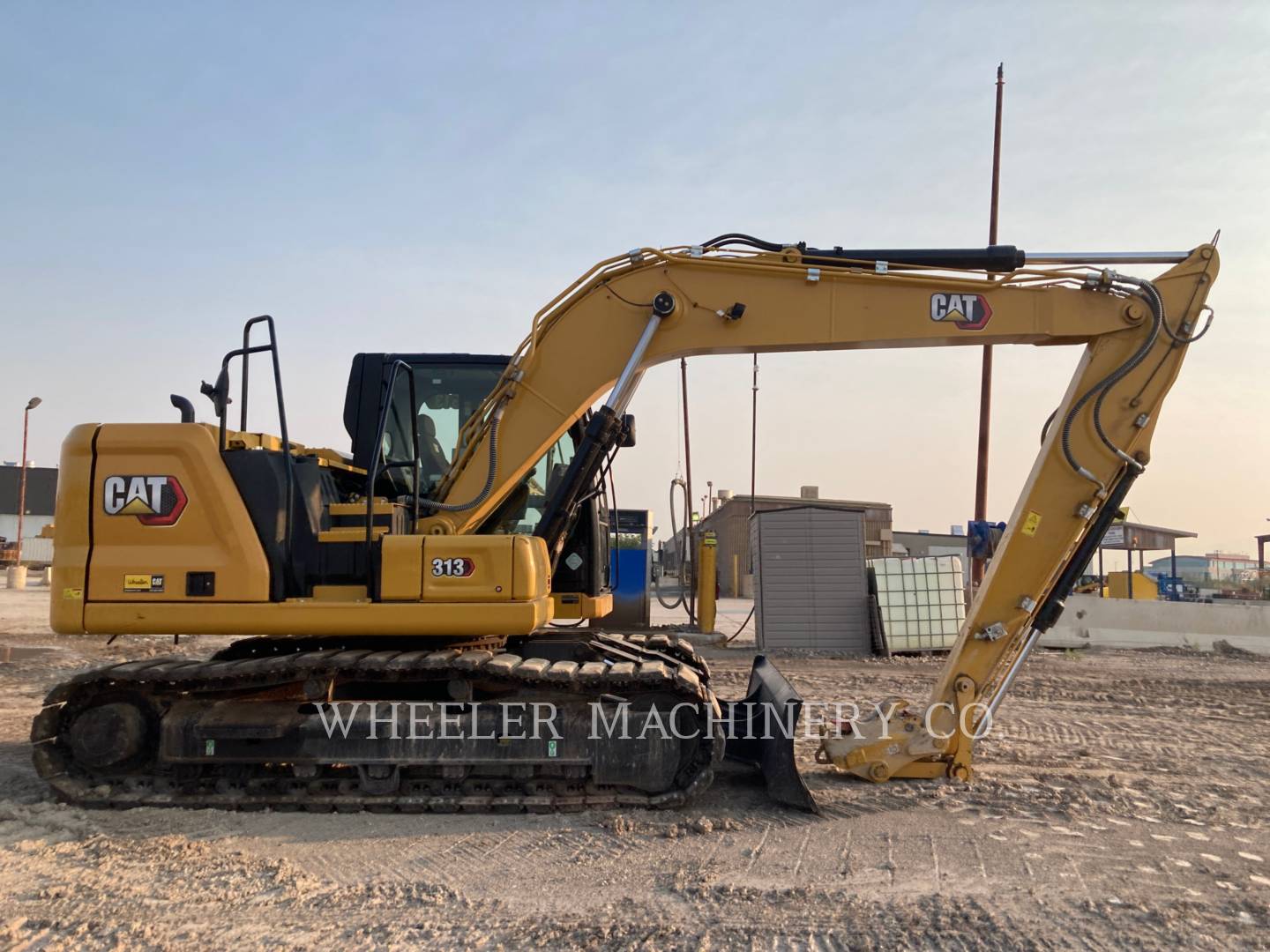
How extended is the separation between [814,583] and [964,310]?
10243 mm

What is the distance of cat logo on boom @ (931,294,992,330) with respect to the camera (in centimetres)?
632

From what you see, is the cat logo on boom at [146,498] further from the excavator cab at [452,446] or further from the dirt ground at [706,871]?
the dirt ground at [706,871]

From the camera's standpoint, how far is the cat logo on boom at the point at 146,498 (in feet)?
19.3

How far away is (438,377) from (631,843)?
11.7 ft

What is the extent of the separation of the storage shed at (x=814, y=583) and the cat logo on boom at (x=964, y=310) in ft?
32.1

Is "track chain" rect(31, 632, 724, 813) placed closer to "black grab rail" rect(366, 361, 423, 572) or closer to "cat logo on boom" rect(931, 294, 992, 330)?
"black grab rail" rect(366, 361, 423, 572)

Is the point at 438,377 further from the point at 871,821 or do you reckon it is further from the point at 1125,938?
the point at 1125,938

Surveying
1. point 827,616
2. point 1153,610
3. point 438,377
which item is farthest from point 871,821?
point 1153,610

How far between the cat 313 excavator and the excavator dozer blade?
0.04 metres

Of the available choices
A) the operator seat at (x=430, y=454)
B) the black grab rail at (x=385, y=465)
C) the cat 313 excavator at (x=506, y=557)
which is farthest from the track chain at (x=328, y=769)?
the operator seat at (x=430, y=454)

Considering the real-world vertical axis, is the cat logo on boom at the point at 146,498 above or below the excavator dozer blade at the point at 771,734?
above

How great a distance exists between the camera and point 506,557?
19.2 ft

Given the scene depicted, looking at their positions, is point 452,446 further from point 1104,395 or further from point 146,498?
point 1104,395

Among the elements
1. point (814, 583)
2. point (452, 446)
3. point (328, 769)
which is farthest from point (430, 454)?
point (814, 583)
